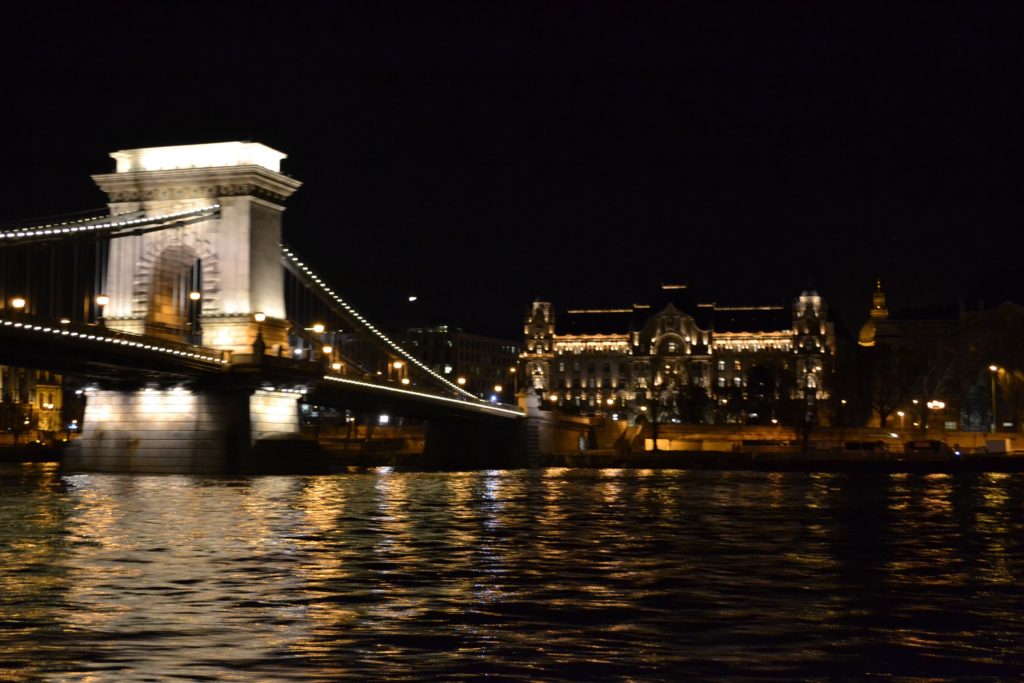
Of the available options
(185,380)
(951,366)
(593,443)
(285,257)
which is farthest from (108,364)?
(951,366)

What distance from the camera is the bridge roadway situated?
4600cm

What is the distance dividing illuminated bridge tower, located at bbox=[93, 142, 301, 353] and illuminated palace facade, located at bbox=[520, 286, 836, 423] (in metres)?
99.3

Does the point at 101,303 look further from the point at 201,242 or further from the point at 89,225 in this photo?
the point at 201,242

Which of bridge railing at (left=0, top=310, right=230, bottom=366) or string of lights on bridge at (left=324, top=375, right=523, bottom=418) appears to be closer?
bridge railing at (left=0, top=310, right=230, bottom=366)

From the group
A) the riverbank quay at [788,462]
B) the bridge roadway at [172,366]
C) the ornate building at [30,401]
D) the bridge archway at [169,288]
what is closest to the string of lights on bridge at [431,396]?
the bridge roadway at [172,366]

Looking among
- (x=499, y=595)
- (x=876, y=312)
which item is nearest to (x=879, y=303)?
(x=876, y=312)

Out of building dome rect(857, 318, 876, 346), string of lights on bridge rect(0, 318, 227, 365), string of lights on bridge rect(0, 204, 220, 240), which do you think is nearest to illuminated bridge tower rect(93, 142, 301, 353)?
string of lights on bridge rect(0, 204, 220, 240)

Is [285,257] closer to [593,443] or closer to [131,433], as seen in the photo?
[131,433]

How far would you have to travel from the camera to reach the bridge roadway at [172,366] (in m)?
46.0

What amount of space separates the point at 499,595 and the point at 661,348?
160 metres

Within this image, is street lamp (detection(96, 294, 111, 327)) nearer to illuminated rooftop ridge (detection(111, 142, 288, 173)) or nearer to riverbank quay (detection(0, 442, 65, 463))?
illuminated rooftop ridge (detection(111, 142, 288, 173))

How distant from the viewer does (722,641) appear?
1198 centimetres

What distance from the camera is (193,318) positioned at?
6944cm

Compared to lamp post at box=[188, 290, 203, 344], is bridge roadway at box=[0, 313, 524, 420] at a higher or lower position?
lower
